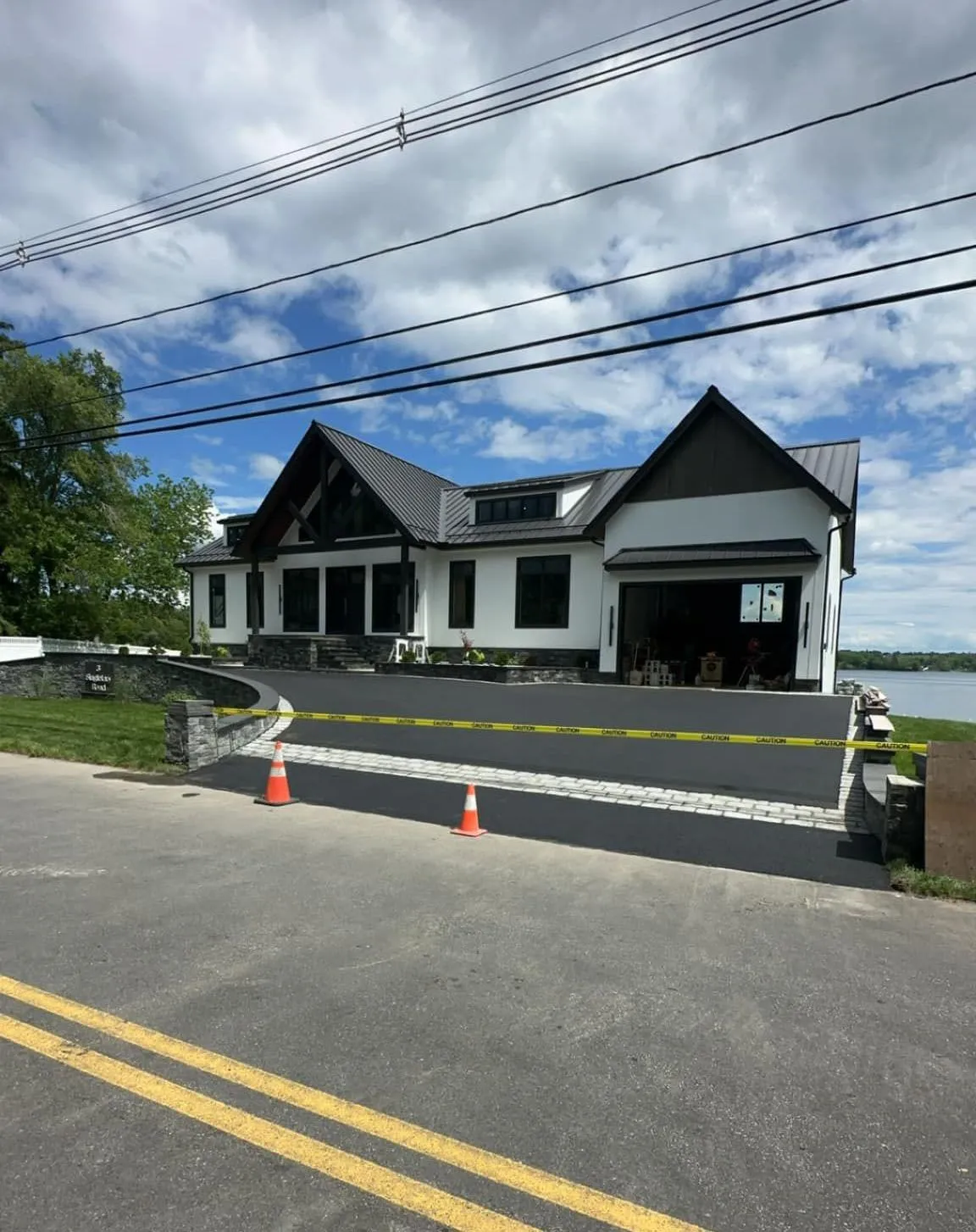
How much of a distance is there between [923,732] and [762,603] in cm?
831

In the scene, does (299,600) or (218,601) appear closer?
(299,600)

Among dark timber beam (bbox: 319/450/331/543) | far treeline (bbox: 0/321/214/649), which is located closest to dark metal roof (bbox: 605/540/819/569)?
dark timber beam (bbox: 319/450/331/543)

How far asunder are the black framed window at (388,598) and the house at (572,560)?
0.06m

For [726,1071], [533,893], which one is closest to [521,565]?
[533,893]

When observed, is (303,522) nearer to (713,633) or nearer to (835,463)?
(713,633)

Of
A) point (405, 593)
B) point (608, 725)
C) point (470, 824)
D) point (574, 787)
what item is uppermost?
point (405, 593)

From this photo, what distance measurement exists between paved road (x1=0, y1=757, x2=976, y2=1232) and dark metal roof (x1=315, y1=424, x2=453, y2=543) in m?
19.2

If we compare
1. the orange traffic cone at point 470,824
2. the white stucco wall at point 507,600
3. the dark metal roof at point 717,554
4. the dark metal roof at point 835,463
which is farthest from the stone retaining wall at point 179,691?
the dark metal roof at point 835,463

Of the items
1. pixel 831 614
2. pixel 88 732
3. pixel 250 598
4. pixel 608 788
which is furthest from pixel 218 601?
pixel 608 788

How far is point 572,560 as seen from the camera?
883 inches

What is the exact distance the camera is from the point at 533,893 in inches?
207

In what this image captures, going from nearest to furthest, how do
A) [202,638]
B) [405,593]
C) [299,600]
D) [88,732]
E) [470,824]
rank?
[470,824] < [88,732] < [405,593] < [299,600] < [202,638]

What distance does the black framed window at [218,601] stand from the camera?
30.4 metres

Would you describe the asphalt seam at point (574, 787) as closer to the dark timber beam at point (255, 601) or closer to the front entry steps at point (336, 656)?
the front entry steps at point (336, 656)
